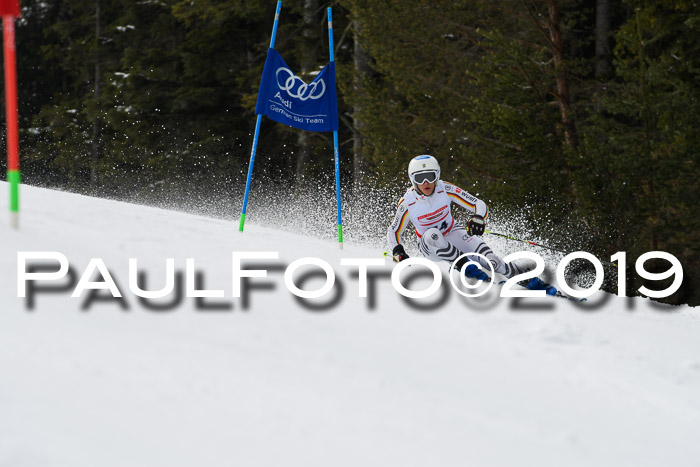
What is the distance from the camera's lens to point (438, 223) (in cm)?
812

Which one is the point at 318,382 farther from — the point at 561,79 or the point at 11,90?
the point at 561,79

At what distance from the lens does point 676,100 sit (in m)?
10.5

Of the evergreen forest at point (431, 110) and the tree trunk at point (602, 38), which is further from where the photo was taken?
the tree trunk at point (602, 38)

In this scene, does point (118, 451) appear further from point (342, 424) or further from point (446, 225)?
point (446, 225)

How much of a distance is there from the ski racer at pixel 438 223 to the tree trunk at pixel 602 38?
7.22m

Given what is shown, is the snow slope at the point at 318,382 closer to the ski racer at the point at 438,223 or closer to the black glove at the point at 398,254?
the black glove at the point at 398,254

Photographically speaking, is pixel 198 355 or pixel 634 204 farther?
pixel 634 204

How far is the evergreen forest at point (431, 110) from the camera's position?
1125 cm

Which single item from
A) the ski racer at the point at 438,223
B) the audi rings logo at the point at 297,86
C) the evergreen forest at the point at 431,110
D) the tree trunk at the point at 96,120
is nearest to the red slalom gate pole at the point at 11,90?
the ski racer at the point at 438,223

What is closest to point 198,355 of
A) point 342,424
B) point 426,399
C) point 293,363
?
point 293,363

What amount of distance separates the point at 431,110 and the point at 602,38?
347cm

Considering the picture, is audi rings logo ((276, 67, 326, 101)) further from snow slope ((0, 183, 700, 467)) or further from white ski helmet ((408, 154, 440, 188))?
snow slope ((0, 183, 700, 467))

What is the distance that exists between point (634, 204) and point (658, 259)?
115 cm

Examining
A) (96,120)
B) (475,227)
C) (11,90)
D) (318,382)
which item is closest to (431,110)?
(475,227)
